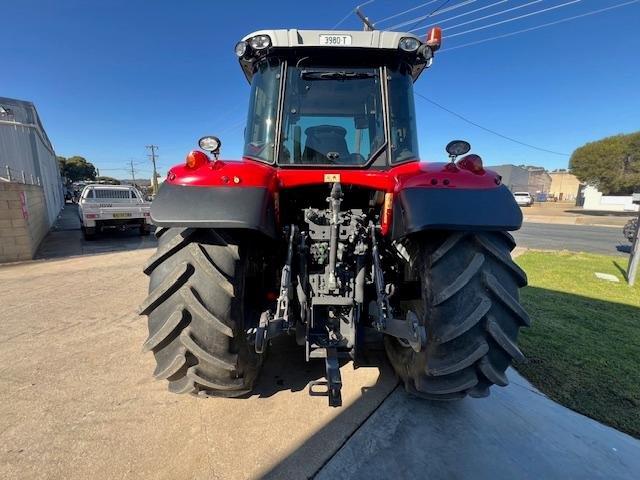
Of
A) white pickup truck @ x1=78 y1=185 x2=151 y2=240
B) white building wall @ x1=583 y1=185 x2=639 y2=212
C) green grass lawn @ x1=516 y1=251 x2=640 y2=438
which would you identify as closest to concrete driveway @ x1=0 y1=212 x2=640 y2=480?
green grass lawn @ x1=516 y1=251 x2=640 y2=438

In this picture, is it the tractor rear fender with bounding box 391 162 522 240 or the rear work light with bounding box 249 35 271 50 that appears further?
the rear work light with bounding box 249 35 271 50

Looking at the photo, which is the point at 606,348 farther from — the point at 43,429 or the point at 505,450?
the point at 43,429

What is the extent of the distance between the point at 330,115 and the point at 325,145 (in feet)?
0.89

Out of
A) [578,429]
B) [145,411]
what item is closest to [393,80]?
[578,429]

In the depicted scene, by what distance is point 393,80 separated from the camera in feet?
8.12

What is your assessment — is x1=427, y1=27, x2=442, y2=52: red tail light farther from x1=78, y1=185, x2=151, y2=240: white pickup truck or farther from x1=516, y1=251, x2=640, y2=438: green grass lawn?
x1=78, y1=185, x2=151, y2=240: white pickup truck

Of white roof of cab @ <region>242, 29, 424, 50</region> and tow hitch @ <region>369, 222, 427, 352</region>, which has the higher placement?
white roof of cab @ <region>242, 29, 424, 50</region>

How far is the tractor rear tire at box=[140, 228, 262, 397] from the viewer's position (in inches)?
72.8

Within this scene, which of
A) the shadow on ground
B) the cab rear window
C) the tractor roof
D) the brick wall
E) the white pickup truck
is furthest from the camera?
the cab rear window

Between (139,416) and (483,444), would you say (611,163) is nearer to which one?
(483,444)

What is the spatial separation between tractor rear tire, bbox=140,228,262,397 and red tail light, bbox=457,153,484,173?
149 centimetres

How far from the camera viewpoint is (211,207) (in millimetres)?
1785

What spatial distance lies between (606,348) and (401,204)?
9.85 ft

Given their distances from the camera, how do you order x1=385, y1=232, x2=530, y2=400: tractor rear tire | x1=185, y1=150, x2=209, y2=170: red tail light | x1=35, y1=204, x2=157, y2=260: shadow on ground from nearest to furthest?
x1=385, y1=232, x2=530, y2=400: tractor rear tire → x1=185, y1=150, x2=209, y2=170: red tail light → x1=35, y1=204, x2=157, y2=260: shadow on ground
